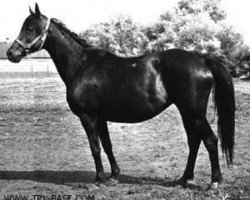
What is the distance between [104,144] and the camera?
689 cm

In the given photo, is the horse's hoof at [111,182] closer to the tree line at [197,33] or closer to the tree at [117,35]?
the tree line at [197,33]

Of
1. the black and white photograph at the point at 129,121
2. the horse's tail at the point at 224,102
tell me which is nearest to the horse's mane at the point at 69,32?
the black and white photograph at the point at 129,121

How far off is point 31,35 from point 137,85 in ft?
6.31

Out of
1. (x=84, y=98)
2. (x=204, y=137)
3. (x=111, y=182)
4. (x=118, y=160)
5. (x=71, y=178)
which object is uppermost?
(x=84, y=98)

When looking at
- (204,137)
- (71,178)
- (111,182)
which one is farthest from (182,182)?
(71,178)

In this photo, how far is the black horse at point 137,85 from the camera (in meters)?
6.05

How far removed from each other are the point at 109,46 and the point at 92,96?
221ft

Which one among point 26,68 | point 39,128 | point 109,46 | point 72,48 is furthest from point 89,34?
point 72,48

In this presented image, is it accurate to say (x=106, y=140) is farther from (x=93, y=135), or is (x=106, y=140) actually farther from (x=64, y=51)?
(x=64, y=51)

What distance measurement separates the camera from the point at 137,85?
6230 mm

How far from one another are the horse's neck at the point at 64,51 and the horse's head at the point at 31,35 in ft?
0.52

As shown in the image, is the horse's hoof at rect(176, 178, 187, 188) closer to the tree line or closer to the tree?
the tree line

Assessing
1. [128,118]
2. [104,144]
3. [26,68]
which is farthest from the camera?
[26,68]

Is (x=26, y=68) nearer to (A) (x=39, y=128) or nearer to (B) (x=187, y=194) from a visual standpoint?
(A) (x=39, y=128)
